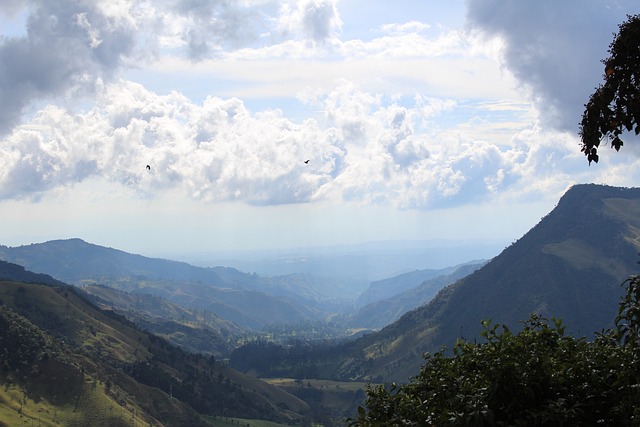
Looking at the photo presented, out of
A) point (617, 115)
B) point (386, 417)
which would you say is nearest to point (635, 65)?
point (617, 115)

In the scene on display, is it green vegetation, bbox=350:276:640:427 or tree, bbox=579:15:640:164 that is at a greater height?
tree, bbox=579:15:640:164

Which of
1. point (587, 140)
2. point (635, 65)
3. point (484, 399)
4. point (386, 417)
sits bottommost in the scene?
point (386, 417)

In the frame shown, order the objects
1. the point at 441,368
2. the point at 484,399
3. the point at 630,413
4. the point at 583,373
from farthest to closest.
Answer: the point at 441,368, the point at 583,373, the point at 484,399, the point at 630,413

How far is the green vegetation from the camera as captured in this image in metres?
21.1

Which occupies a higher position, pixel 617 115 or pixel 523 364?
pixel 617 115

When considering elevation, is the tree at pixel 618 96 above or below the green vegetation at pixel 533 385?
above

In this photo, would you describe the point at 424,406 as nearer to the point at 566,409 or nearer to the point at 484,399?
the point at 484,399

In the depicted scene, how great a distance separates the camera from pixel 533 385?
891 inches

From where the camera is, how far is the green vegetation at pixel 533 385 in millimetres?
21109

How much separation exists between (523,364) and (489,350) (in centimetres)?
182

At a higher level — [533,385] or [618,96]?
[618,96]

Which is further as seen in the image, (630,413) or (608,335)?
(608,335)

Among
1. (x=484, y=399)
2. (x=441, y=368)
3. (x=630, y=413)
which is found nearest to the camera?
(x=630, y=413)

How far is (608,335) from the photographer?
27.5 meters
